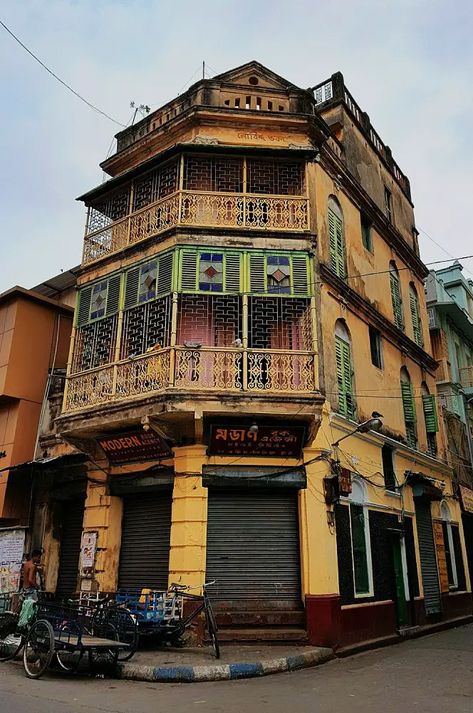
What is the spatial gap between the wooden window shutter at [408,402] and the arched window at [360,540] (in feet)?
14.4

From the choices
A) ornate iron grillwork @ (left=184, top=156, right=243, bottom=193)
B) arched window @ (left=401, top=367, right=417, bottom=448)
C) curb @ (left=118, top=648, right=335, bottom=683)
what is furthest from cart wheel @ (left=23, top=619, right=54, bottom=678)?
arched window @ (left=401, top=367, right=417, bottom=448)

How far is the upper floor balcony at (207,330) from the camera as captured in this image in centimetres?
1134

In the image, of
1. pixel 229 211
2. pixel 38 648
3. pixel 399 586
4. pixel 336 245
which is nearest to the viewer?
pixel 38 648

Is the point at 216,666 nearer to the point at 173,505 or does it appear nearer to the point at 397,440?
the point at 173,505

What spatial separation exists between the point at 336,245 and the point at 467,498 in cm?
1139

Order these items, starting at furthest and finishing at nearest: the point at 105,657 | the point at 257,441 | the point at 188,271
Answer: the point at 188,271 < the point at 257,441 < the point at 105,657

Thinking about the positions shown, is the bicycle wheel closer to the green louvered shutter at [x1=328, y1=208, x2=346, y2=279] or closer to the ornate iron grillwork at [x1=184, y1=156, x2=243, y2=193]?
the green louvered shutter at [x1=328, y1=208, x2=346, y2=279]

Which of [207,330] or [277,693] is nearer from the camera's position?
[277,693]

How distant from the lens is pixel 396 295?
18328 millimetres

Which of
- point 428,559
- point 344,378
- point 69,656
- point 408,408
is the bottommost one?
point 69,656

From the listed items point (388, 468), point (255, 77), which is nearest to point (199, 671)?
point (388, 468)

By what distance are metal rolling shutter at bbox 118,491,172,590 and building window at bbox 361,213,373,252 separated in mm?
9611

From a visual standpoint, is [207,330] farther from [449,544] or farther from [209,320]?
[449,544]

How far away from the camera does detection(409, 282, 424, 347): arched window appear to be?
19.4 metres
